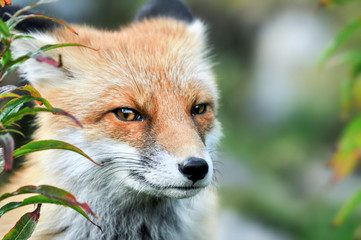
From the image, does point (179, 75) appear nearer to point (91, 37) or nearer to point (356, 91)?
point (91, 37)

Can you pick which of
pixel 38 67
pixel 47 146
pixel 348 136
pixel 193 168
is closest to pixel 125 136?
pixel 193 168

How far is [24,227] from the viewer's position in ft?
7.59

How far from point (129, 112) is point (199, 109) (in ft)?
2.15

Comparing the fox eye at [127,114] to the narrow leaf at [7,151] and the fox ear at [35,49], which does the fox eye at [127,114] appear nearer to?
the fox ear at [35,49]

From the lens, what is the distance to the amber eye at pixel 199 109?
3.65 metres

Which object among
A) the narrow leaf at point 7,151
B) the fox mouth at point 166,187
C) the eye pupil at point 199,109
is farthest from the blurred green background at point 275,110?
the narrow leaf at point 7,151

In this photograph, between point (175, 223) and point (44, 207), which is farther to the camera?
point (175, 223)

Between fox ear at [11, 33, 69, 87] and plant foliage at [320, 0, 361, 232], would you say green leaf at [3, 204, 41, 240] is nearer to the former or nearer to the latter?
fox ear at [11, 33, 69, 87]

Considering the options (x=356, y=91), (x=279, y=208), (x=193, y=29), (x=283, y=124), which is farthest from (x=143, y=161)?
(x=283, y=124)

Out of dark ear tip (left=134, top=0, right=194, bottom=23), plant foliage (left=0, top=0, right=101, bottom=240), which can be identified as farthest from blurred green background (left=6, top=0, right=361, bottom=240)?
plant foliage (left=0, top=0, right=101, bottom=240)

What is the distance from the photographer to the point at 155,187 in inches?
122

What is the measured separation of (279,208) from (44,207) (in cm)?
646

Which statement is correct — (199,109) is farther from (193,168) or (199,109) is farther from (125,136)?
(193,168)

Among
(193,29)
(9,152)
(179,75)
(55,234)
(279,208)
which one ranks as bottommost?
(279,208)
